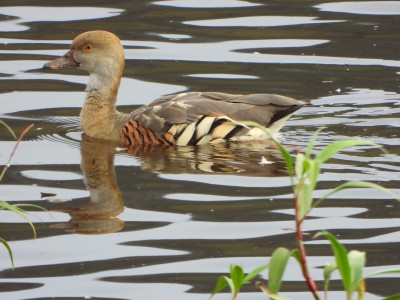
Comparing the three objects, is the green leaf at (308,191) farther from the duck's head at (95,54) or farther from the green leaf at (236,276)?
the duck's head at (95,54)

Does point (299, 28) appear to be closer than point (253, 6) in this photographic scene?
Yes

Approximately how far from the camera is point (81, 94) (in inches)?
487

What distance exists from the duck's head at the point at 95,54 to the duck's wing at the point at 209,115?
3.05 feet

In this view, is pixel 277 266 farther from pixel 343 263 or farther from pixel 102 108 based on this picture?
pixel 102 108

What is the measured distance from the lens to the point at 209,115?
1061cm

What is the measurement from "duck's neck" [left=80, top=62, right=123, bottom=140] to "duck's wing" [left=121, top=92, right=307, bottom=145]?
1.09ft

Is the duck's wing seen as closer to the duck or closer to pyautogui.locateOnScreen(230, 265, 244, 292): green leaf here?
the duck

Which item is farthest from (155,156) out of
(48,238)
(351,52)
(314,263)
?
(351,52)

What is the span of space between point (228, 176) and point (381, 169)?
113cm

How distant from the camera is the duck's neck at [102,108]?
36.0ft

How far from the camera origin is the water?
6949mm

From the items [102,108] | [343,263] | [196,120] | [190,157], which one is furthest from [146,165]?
[343,263]

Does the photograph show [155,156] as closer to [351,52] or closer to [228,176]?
[228,176]

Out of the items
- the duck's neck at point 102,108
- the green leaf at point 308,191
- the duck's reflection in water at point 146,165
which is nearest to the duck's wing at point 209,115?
the duck's reflection in water at point 146,165
